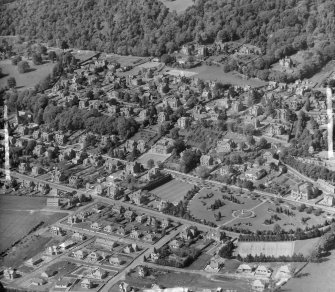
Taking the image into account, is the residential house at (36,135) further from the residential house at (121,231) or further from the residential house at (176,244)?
the residential house at (176,244)

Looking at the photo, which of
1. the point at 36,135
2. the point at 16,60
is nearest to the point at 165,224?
the point at 36,135

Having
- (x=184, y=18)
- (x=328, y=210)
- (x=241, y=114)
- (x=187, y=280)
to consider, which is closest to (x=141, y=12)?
(x=184, y=18)

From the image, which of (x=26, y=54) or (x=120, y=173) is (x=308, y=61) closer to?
(x=120, y=173)

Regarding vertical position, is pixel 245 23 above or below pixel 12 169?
above

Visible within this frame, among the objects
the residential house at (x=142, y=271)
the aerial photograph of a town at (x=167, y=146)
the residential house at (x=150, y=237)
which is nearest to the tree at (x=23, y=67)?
the aerial photograph of a town at (x=167, y=146)

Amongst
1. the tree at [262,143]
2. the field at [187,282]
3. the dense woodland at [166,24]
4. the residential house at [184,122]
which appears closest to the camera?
the field at [187,282]
